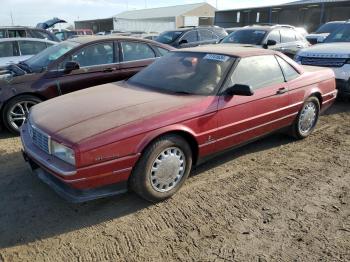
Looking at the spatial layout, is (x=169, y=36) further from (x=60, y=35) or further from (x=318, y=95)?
(x=60, y=35)

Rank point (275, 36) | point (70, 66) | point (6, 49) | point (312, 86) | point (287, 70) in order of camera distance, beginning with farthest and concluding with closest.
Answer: point (275, 36)
point (6, 49)
point (70, 66)
point (312, 86)
point (287, 70)

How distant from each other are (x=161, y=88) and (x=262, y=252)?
7.09 feet

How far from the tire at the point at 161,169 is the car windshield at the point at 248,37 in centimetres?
709

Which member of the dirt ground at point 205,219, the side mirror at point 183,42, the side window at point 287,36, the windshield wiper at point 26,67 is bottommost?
the dirt ground at point 205,219

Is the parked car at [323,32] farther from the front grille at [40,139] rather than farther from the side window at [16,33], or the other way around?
the front grille at [40,139]

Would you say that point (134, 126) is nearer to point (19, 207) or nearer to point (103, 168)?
point (103, 168)

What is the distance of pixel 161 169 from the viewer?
3408 millimetres

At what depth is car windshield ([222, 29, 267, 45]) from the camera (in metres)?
9.83

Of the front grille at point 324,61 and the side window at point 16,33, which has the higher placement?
the side window at point 16,33

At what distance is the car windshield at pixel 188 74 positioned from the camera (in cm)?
391

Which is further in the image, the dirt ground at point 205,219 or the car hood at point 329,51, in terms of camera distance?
the car hood at point 329,51

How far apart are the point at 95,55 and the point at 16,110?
1.65 meters

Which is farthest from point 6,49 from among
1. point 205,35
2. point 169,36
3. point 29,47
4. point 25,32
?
point 205,35

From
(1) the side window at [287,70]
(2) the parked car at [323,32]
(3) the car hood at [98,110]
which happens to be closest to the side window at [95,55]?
(3) the car hood at [98,110]
